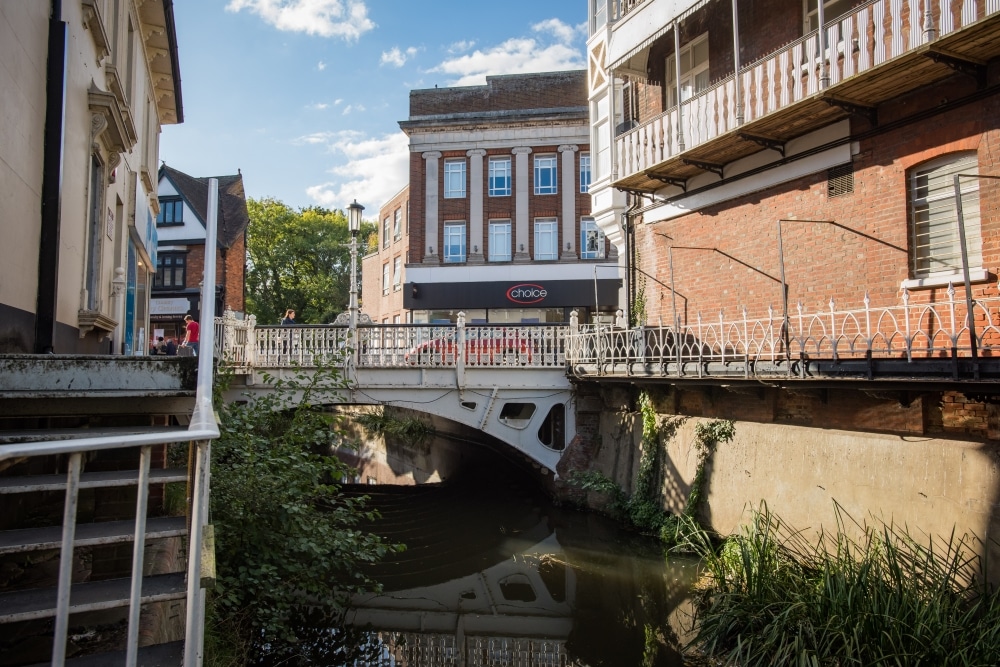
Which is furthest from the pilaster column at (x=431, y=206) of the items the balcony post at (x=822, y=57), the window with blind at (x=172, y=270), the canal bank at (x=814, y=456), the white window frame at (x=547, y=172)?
the balcony post at (x=822, y=57)

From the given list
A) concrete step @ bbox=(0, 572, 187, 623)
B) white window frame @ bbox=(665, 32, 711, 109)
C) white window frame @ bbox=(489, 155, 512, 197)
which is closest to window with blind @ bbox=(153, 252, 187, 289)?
white window frame @ bbox=(489, 155, 512, 197)

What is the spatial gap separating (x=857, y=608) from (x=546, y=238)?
77.5 feet

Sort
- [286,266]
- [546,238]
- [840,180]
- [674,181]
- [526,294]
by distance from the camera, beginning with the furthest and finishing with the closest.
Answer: [286,266] → [546,238] → [526,294] → [674,181] → [840,180]

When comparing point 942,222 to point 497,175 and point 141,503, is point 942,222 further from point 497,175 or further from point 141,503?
point 497,175

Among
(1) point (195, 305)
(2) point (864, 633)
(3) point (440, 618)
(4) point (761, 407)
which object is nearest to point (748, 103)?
(4) point (761, 407)

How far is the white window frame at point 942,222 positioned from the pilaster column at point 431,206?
70.4ft

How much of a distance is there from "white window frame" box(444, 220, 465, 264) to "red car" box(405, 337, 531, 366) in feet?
44.5

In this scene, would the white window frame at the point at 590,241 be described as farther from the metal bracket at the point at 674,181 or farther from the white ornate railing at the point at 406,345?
the metal bracket at the point at 674,181

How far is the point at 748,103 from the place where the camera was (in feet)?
37.4

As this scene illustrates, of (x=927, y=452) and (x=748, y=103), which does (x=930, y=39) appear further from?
(x=927, y=452)

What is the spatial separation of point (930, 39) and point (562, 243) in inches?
815

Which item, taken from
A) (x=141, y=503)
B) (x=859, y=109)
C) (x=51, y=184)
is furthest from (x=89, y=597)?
(x=859, y=109)

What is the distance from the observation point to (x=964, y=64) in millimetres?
8516

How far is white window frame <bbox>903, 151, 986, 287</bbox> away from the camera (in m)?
8.80
